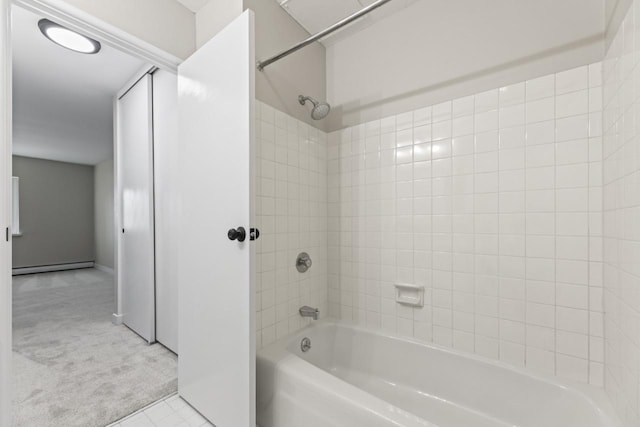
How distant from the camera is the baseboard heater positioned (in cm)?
508

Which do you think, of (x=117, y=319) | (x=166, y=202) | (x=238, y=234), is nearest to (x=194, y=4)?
(x=166, y=202)

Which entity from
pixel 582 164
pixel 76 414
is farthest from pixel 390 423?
pixel 76 414

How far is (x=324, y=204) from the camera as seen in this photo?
1974 millimetres

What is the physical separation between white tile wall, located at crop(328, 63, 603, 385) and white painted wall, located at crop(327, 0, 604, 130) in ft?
0.28

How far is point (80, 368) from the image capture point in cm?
186

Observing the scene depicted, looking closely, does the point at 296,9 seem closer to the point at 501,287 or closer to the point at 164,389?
the point at 501,287

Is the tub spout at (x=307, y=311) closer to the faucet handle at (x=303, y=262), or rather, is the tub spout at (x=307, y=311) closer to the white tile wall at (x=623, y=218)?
the faucet handle at (x=303, y=262)

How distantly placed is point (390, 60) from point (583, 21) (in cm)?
90

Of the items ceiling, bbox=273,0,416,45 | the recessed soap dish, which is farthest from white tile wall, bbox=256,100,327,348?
ceiling, bbox=273,0,416,45

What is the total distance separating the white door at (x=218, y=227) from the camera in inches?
46.7

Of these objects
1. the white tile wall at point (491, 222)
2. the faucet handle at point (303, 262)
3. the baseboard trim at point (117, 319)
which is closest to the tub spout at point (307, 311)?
the faucet handle at point (303, 262)

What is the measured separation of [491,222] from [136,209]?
276cm

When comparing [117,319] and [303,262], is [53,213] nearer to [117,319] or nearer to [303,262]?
[117,319]

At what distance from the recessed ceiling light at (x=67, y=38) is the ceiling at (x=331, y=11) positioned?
4.42 feet
